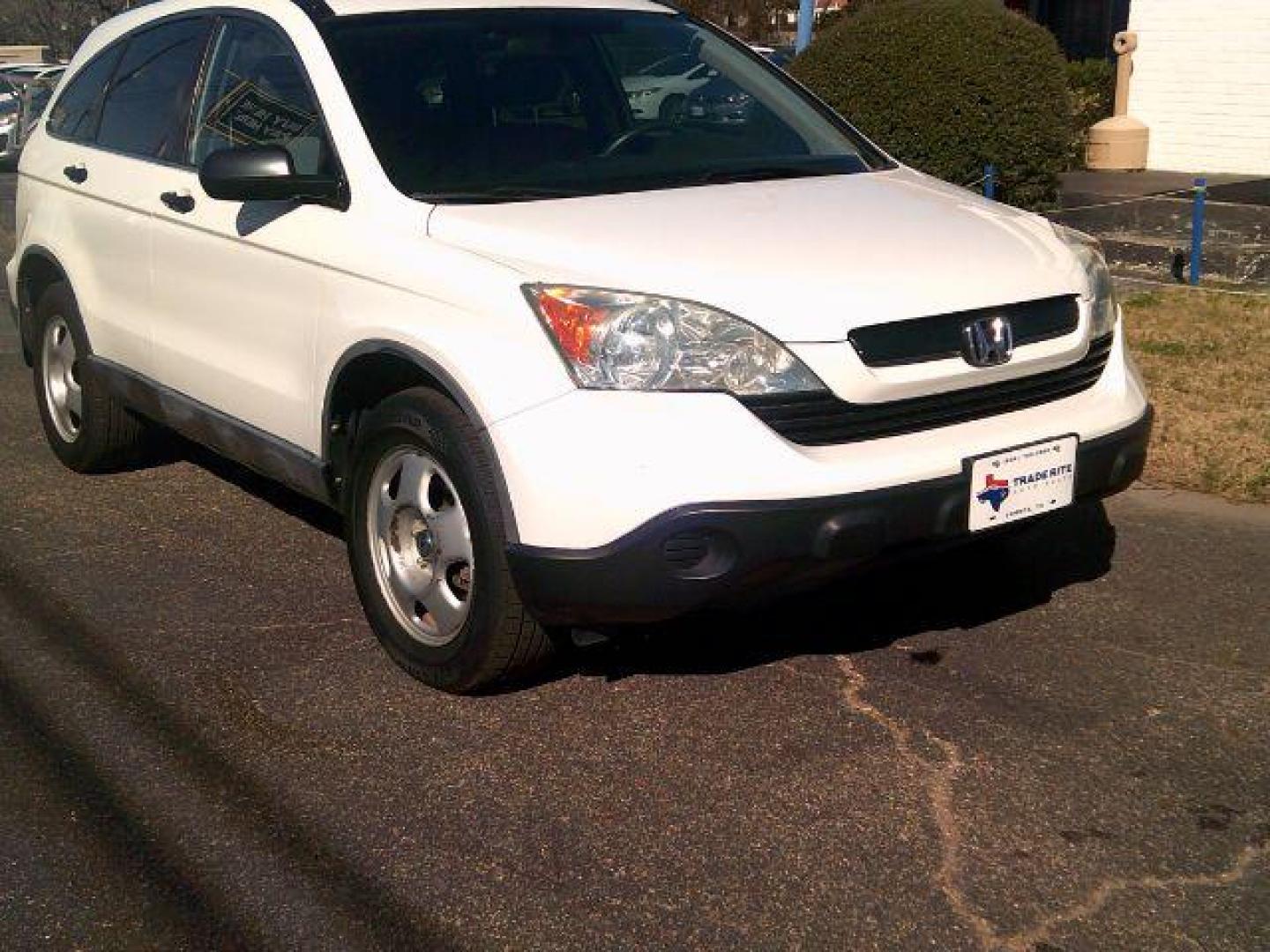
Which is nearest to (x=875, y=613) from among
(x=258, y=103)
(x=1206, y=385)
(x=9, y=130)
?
(x=258, y=103)

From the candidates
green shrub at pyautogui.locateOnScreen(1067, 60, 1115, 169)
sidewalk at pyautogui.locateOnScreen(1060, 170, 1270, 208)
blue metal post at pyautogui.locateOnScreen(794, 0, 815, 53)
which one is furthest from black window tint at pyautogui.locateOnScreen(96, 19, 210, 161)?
green shrub at pyautogui.locateOnScreen(1067, 60, 1115, 169)

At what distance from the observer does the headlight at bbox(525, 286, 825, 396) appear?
369cm

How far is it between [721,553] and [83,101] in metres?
3.91

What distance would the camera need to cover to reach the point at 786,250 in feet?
13.0

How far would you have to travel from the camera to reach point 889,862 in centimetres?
342

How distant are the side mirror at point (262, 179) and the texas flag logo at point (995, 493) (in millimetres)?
1895

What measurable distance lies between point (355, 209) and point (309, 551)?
1.57 m

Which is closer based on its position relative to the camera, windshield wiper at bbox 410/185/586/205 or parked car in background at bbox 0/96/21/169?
windshield wiper at bbox 410/185/586/205

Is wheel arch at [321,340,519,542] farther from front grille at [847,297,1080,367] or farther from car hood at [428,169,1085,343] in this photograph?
front grille at [847,297,1080,367]

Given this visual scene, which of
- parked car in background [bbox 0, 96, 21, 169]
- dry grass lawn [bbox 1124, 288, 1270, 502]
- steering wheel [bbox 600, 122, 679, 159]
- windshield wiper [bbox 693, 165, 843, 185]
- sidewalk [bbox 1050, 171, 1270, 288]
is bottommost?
parked car in background [bbox 0, 96, 21, 169]

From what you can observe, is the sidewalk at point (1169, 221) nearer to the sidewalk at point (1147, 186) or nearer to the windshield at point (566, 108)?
the sidewalk at point (1147, 186)

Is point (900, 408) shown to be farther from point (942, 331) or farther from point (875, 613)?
point (875, 613)

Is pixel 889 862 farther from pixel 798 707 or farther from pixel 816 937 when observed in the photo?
pixel 798 707

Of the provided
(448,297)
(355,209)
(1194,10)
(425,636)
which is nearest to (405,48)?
(355,209)
